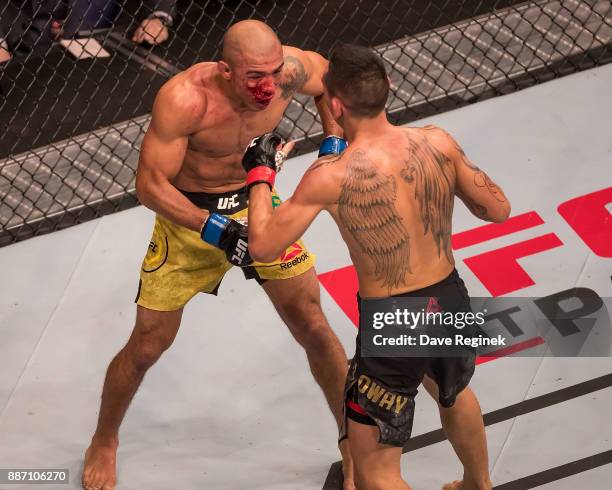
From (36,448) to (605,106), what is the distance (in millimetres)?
2727

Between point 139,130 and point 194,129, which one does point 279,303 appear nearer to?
point 194,129

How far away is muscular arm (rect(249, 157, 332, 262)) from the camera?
8.37 ft

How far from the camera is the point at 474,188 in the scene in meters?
2.68

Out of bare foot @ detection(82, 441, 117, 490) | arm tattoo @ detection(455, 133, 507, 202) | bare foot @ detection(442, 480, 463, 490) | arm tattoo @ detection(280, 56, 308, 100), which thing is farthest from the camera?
bare foot @ detection(82, 441, 117, 490)

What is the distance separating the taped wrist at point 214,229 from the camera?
2.93 meters

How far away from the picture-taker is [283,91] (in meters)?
3.18

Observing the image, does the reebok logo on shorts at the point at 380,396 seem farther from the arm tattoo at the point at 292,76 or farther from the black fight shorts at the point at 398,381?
the arm tattoo at the point at 292,76

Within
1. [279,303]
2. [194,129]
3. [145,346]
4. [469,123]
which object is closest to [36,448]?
[145,346]

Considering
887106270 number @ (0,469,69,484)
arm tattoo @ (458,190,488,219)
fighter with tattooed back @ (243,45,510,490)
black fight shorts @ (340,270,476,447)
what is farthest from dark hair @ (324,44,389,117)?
887106270 number @ (0,469,69,484)

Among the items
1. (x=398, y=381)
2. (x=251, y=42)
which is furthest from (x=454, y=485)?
(x=251, y=42)

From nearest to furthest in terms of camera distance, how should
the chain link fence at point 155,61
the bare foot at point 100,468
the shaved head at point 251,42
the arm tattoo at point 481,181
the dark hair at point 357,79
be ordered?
the dark hair at point 357,79, the arm tattoo at point 481,181, the shaved head at point 251,42, the bare foot at point 100,468, the chain link fence at point 155,61

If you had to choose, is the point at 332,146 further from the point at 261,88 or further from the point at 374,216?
the point at 374,216

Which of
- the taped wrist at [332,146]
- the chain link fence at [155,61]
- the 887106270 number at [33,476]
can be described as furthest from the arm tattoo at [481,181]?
the chain link fence at [155,61]

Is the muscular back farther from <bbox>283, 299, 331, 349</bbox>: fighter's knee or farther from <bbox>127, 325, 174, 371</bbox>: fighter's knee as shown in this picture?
<bbox>127, 325, 174, 371</bbox>: fighter's knee
